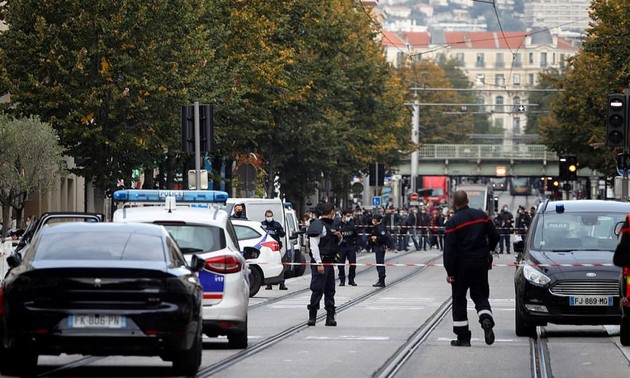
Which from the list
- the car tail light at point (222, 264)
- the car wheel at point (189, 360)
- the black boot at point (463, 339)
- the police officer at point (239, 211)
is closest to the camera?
the car wheel at point (189, 360)

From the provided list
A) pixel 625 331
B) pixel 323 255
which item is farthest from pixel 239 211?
pixel 625 331

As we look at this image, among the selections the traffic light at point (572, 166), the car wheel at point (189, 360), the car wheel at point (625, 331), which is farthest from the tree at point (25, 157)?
the car wheel at point (189, 360)

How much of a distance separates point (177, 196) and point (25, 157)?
60.2 feet

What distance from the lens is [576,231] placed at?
22875 millimetres

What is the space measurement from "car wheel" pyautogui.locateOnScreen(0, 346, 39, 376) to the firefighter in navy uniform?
19.3ft

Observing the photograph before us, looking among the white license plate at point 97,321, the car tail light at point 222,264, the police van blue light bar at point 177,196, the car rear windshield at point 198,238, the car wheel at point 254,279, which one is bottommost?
the car wheel at point 254,279

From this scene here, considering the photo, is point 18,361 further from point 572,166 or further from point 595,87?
point 595,87

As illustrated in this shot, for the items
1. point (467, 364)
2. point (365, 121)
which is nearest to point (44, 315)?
point (467, 364)

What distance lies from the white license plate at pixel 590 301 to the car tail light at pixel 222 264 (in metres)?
4.42

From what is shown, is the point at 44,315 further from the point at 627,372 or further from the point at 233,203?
the point at 233,203

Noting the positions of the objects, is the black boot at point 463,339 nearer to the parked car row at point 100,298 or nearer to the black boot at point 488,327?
the black boot at point 488,327

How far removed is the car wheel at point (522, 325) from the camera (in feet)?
71.9

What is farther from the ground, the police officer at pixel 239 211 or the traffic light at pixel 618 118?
the traffic light at pixel 618 118

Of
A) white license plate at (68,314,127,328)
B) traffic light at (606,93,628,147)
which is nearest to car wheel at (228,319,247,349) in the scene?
white license plate at (68,314,127,328)
